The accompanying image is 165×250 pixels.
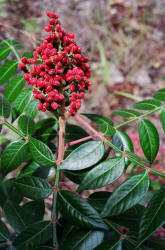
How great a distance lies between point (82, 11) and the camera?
16.0 feet

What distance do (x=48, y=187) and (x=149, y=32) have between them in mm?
4390

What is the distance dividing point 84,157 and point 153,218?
13.3 inches

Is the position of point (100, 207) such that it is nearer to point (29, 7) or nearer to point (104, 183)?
point (104, 183)

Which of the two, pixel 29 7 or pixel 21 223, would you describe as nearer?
pixel 21 223

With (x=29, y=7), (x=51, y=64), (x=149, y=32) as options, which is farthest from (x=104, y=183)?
(x=29, y=7)

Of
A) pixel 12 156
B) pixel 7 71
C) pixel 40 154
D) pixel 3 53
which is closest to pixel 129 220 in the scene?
pixel 40 154

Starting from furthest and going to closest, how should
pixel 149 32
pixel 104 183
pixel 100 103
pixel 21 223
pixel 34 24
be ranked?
pixel 149 32 → pixel 34 24 → pixel 100 103 → pixel 21 223 → pixel 104 183

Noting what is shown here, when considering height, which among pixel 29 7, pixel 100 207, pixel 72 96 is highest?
pixel 29 7

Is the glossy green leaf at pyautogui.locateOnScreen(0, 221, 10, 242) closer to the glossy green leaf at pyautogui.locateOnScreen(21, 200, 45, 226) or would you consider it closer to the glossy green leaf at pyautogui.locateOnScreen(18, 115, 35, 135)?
the glossy green leaf at pyautogui.locateOnScreen(21, 200, 45, 226)

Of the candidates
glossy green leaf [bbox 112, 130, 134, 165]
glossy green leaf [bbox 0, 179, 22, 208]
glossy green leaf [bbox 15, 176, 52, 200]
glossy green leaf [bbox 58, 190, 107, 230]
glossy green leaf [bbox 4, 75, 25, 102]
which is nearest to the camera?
glossy green leaf [bbox 58, 190, 107, 230]

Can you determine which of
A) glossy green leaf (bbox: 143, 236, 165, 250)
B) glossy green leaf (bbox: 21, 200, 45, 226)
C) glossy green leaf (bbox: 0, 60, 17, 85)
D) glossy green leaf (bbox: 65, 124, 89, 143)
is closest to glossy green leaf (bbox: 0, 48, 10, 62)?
glossy green leaf (bbox: 0, 60, 17, 85)

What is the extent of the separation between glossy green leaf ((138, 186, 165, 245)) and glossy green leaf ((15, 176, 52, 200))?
0.40 meters

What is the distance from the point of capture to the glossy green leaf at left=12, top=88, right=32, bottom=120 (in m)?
1.28

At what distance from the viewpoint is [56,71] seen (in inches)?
44.4
